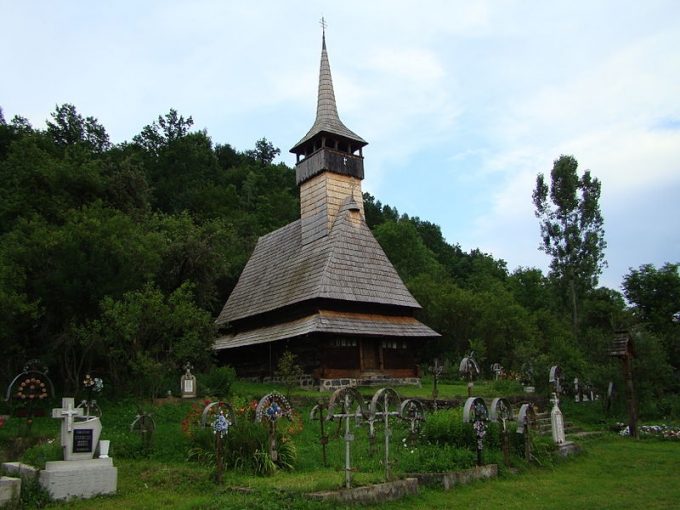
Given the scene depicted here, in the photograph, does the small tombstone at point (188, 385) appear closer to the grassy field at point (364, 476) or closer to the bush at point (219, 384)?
the bush at point (219, 384)

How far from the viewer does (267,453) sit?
10.3 m

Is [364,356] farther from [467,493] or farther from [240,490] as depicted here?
[240,490]

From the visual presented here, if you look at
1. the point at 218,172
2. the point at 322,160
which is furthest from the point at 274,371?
the point at 218,172

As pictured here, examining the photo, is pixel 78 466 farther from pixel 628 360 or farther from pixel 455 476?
pixel 628 360

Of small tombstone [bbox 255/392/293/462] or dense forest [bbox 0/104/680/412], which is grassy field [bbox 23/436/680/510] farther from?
dense forest [bbox 0/104/680/412]

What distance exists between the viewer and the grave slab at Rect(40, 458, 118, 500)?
28.0 feet

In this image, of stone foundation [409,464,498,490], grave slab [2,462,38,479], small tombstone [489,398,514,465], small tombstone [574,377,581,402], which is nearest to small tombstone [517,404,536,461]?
small tombstone [489,398,514,465]

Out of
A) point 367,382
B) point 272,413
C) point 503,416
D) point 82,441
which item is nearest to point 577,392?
point 367,382

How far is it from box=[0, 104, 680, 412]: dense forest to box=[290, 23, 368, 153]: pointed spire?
628 centimetres

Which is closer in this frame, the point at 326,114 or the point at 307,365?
the point at 307,365

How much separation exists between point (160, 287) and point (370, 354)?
29.0ft

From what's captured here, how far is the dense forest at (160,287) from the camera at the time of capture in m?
16.3

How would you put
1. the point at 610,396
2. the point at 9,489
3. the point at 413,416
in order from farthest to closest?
the point at 610,396 → the point at 413,416 → the point at 9,489

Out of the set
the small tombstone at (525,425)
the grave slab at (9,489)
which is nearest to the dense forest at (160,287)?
the grave slab at (9,489)
